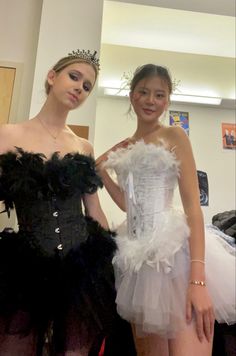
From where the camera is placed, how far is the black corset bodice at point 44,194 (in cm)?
88

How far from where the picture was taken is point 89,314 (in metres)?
0.81

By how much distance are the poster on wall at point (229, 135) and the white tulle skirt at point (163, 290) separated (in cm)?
217

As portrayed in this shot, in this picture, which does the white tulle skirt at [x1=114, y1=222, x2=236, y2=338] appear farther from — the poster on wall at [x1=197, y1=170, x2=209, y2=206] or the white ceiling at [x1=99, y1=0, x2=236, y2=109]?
the white ceiling at [x1=99, y1=0, x2=236, y2=109]

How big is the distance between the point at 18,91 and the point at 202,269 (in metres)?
1.57

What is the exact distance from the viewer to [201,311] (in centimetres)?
80

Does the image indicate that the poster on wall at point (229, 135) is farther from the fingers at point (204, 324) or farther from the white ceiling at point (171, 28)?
the fingers at point (204, 324)

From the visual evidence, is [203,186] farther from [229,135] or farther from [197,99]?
[197,99]

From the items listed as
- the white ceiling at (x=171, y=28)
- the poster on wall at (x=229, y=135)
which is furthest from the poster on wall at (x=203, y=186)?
the white ceiling at (x=171, y=28)

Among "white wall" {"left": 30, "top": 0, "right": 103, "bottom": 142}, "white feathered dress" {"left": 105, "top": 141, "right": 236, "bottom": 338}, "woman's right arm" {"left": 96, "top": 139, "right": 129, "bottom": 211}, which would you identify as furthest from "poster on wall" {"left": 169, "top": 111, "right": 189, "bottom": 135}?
"white feathered dress" {"left": 105, "top": 141, "right": 236, "bottom": 338}

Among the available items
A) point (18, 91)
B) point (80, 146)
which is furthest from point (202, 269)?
point (18, 91)

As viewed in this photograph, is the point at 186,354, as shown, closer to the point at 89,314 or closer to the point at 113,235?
the point at 89,314

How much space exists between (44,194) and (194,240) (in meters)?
0.47

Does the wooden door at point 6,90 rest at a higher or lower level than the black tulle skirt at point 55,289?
higher

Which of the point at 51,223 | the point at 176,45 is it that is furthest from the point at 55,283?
the point at 176,45
